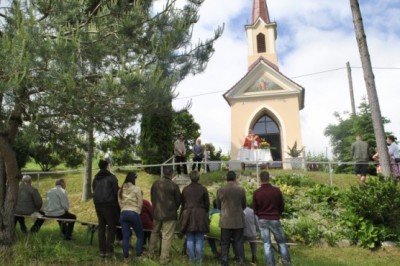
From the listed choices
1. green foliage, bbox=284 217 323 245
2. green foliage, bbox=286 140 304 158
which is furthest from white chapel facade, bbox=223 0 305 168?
green foliage, bbox=284 217 323 245

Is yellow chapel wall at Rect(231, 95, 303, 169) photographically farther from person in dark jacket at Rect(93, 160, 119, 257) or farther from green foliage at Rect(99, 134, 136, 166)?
person in dark jacket at Rect(93, 160, 119, 257)

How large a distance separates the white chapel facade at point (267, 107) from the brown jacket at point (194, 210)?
42.8 ft

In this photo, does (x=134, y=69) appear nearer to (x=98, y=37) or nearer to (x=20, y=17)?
(x=98, y=37)

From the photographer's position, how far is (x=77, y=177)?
17672mm

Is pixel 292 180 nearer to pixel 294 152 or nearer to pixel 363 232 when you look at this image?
pixel 363 232

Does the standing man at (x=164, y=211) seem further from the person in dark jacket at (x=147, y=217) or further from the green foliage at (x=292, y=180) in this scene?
the green foliage at (x=292, y=180)

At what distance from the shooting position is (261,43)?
23141 mm

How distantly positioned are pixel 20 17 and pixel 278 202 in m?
4.79

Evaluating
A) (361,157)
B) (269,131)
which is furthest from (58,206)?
(269,131)

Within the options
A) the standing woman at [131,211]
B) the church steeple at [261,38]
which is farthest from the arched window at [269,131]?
the standing woman at [131,211]

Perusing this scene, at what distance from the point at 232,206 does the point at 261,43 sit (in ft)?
59.5

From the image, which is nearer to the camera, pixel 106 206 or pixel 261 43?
pixel 106 206

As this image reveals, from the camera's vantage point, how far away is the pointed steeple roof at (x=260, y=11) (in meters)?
23.7

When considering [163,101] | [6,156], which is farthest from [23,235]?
[163,101]
